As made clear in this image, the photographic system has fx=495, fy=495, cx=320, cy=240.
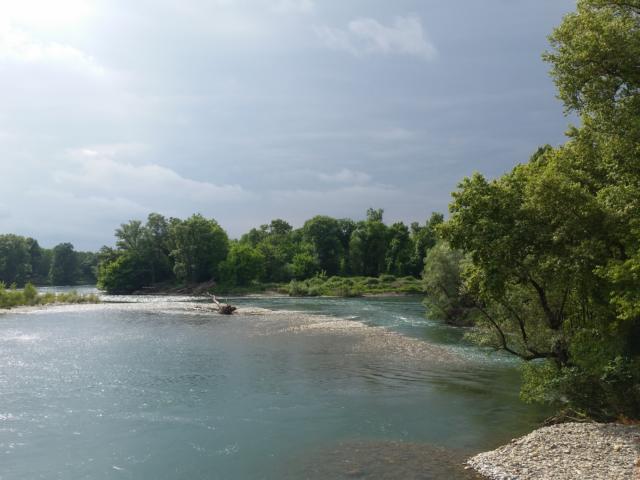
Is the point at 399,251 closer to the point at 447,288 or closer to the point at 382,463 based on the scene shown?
the point at 447,288

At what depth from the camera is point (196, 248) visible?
147 metres

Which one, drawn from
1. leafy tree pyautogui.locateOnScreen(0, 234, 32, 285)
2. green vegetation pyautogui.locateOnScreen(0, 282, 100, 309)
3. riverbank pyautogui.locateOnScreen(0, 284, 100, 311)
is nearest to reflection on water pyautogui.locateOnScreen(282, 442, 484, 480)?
riverbank pyautogui.locateOnScreen(0, 284, 100, 311)

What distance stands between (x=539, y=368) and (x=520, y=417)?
258cm

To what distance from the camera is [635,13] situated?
19078mm

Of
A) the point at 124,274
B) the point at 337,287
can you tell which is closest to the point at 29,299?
the point at 124,274

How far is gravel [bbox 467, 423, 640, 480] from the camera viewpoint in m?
15.4

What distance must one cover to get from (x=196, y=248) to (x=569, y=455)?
138 m

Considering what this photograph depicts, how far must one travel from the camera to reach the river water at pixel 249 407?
18.5m

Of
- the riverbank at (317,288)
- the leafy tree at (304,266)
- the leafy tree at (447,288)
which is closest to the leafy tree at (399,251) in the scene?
the riverbank at (317,288)

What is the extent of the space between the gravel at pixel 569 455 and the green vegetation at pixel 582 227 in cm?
268

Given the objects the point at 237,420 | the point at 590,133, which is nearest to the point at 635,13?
the point at 590,133

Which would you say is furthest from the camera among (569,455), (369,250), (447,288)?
(369,250)

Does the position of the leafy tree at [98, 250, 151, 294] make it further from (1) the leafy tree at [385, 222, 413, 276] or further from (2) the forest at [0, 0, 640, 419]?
(2) the forest at [0, 0, 640, 419]

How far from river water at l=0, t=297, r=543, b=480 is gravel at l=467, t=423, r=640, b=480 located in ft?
4.72
